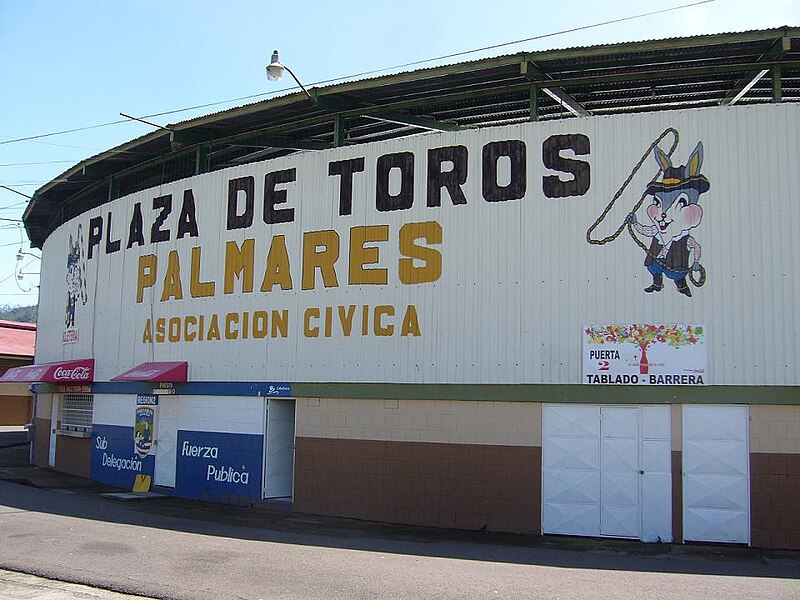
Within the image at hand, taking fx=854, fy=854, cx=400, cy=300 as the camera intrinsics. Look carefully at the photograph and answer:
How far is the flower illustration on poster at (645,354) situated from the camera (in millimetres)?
14172

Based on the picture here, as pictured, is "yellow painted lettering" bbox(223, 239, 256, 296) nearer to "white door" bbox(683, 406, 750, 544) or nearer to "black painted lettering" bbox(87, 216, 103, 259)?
"black painted lettering" bbox(87, 216, 103, 259)

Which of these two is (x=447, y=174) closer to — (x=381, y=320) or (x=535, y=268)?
(x=535, y=268)

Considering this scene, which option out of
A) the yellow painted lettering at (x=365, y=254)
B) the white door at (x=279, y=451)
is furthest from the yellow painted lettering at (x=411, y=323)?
the white door at (x=279, y=451)

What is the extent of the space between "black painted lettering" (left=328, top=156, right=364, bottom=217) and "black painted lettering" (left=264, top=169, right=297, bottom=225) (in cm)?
124

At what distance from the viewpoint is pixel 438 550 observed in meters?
12.9

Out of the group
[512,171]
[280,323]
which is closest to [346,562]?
[280,323]

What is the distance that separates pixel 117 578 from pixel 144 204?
42.5 feet

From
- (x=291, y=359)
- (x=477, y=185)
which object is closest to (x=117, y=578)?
(x=291, y=359)

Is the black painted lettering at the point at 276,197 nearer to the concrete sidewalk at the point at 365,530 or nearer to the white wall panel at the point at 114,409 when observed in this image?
the concrete sidewalk at the point at 365,530

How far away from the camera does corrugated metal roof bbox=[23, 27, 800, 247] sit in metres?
15.2

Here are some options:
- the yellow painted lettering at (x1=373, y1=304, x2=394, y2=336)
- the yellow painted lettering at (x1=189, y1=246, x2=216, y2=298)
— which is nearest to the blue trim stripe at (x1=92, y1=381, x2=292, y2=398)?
the yellow painted lettering at (x1=189, y1=246, x2=216, y2=298)

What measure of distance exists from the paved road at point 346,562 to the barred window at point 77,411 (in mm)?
7692

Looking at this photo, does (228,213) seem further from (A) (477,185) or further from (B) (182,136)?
(A) (477,185)

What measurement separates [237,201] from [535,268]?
739cm
